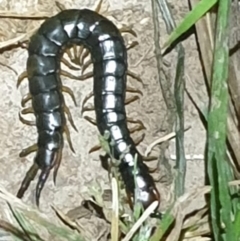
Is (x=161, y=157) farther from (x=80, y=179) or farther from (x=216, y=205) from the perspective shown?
(x=216, y=205)

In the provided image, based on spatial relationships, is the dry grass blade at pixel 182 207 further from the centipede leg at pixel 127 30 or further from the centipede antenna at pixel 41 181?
the centipede leg at pixel 127 30

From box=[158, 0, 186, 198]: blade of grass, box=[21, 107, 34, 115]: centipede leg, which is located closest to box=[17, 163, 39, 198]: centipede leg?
box=[21, 107, 34, 115]: centipede leg

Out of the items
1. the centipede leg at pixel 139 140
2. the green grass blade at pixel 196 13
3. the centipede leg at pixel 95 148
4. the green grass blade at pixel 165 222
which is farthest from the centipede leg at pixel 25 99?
the green grass blade at pixel 165 222

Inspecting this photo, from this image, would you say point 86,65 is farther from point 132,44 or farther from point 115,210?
point 115,210

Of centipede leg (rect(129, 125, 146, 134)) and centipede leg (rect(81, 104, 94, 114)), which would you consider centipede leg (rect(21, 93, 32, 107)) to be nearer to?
centipede leg (rect(81, 104, 94, 114))

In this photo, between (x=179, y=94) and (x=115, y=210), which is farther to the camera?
(x=179, y=94)

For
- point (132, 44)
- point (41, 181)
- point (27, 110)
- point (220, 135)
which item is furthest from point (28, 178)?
point (220, 135)
